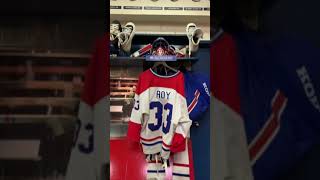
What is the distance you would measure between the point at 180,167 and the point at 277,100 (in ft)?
5.13

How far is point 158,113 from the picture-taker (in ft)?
6.56

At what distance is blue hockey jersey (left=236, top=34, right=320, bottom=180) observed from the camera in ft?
1.74

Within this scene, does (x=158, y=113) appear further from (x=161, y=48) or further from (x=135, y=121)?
(x=161, y=48)

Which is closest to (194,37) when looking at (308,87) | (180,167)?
(180,167)

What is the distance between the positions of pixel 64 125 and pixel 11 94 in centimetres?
8

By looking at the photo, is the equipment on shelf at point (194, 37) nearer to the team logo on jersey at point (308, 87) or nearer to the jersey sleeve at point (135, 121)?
the jersey sleeve at point (135, 121)

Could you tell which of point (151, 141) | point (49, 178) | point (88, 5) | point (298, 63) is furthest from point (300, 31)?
point (151, 141)

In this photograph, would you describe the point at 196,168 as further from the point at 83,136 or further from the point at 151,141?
the point at 83,136

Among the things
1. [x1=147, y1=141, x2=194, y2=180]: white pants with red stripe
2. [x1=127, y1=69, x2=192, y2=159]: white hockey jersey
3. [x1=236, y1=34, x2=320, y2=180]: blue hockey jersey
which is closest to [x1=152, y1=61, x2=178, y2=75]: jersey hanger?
[x1=127, y1=69, x2=192, y2=159]: white hockey jersey

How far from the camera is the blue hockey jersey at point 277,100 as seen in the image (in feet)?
1.74

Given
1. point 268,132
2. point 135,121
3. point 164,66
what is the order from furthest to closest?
point 164,66 < point 135,121 < point 268,132

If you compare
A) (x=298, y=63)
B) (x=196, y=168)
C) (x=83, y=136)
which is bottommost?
(x=196, y=168)

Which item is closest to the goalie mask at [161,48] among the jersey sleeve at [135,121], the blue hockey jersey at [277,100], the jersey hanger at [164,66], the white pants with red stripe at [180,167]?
the jersey hanger at [164,66]

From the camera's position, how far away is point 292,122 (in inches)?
21.6
